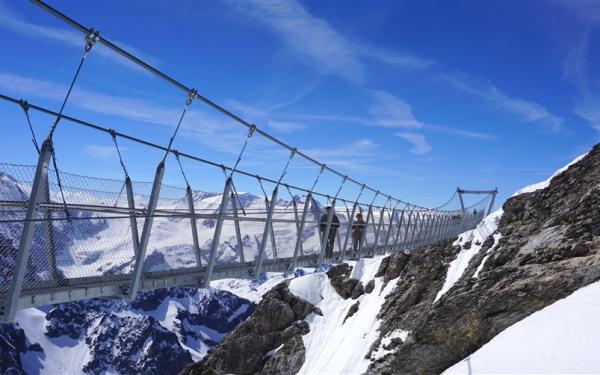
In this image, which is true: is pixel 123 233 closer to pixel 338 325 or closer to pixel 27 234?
pixel 27 234

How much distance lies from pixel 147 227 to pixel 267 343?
38.9 meters

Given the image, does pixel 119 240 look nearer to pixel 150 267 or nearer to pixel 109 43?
pixel 150 267

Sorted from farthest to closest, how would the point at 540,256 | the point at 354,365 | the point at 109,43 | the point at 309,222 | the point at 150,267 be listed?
the point at 354,365 → the point at 540,256 → the point at 309,222 → the point at 150,267 → the point at 109,43

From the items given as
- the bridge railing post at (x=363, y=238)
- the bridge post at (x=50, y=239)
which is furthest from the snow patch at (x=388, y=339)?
the bridge post at (x=50, y=239)

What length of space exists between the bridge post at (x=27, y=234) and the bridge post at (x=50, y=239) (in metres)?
0.17

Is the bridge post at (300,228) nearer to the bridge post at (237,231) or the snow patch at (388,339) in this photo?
the bridge post at (237,231)

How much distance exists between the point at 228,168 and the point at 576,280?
7541mm

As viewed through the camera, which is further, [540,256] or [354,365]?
[354,365]

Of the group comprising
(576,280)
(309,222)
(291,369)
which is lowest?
(291,369)

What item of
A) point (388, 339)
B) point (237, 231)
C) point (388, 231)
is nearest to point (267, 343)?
point (388, 339)

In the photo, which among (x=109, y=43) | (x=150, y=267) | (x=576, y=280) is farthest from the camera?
(x=576, y=280)

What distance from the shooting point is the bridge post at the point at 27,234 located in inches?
218

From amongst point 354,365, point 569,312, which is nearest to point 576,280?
point 569,312

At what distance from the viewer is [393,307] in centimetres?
3591
